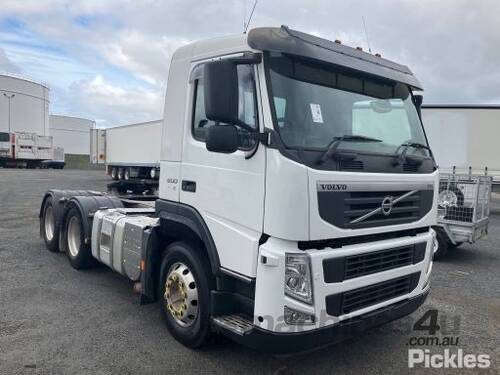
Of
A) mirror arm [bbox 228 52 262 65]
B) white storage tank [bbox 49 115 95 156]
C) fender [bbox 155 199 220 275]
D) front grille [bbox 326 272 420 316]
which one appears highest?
white storage tank [bbox 49 115 95 156]

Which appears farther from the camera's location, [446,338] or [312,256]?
[446,338]

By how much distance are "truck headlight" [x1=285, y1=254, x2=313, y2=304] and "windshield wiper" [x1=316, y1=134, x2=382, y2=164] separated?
0.73 meters

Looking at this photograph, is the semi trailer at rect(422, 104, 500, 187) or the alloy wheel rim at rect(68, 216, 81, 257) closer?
the alloy wheel rim at rect(68, 216, 81, 257)

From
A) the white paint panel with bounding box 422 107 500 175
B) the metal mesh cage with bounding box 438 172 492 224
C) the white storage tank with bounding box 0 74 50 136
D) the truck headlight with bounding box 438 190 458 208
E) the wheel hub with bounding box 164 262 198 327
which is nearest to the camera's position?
the wheel hub with bounding box 164 262 198 327

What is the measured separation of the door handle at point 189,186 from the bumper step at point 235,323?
45.7 inches

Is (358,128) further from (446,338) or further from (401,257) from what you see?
(446,338)

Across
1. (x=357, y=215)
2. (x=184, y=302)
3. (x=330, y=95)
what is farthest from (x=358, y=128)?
(x=184, y=302)

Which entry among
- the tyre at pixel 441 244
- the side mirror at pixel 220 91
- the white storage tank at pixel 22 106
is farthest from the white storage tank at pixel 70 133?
the side mirror at pixel 220 91

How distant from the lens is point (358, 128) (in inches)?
147

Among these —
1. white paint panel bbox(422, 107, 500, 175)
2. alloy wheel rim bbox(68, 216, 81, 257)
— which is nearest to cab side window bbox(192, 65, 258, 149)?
alloy wheel rim bbox(68, 216, 81, 257)

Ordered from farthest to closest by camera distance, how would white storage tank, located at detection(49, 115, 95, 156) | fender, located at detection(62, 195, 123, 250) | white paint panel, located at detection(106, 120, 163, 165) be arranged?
white storage tank, located at detection(49, 115, 95, 156)
white paint panel, located at detection(106, 120, 163, 165)
fender, located at detection(62, 195, 123, 250)

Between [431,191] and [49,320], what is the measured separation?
13.6ft

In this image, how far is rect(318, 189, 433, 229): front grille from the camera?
10.9 feet

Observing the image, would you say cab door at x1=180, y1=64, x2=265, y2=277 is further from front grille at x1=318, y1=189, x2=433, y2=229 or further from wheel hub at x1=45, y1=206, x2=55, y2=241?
wheel hub at x1=45, y1=206, x2=55, y2=241
